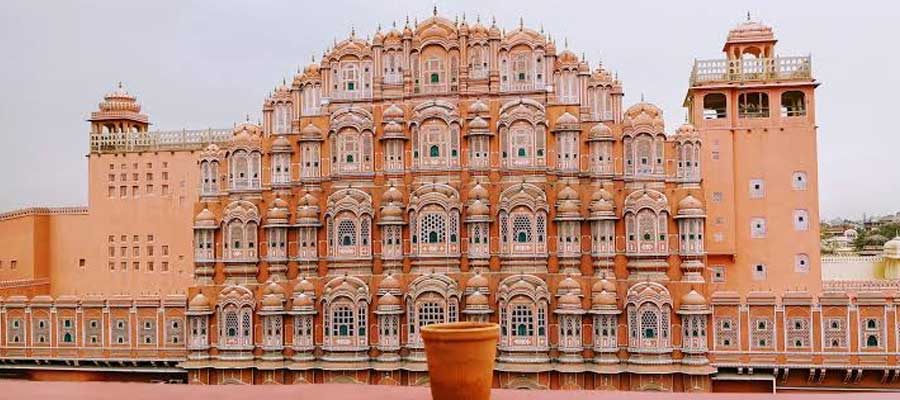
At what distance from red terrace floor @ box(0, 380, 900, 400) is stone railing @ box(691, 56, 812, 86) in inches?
780

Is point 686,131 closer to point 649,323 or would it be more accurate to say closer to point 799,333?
point 649,323

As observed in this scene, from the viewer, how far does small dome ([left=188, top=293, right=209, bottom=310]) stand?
2116cm

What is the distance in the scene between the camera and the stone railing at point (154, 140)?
31828mm

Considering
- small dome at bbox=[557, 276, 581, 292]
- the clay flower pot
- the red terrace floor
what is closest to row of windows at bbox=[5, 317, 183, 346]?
small dome at bbox=[557, 276, 581, 292]

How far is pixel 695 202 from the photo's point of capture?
20281mm

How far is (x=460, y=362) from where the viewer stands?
5.98 meters

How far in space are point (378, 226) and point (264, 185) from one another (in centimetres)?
371

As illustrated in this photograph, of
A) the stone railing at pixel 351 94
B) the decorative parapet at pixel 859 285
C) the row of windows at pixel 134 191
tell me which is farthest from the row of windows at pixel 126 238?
the decorative parapet at pixel 859 285

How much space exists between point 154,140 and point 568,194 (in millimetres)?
19421

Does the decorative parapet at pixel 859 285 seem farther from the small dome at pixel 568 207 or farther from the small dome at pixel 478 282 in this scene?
the small dome at pixel 478 282

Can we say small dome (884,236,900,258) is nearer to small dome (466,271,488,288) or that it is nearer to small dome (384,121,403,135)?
small dome (466,271,488,288)

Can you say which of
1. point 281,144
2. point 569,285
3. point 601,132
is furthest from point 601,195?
point 281,144

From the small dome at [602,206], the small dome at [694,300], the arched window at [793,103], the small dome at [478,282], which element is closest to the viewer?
the small dome at [694,300]

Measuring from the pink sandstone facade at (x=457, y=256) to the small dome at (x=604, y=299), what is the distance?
51mm
